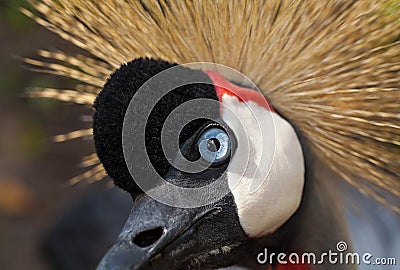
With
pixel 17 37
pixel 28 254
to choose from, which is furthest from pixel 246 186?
pixel 17 37

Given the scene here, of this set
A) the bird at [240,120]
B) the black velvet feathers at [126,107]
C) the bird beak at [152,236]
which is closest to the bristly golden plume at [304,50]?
the bird at [240,120]

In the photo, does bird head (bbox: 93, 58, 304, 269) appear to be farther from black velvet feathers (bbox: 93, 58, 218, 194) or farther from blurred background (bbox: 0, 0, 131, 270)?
blurred background (bbox: 0, 0, 131, 270)

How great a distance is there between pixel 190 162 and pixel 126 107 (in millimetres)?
161

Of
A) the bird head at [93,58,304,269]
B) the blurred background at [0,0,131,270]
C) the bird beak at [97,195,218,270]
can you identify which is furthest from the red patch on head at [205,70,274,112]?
the blurred background at [0,0,131,270]

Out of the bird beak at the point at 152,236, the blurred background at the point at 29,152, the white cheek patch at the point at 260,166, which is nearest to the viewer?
the bird beak at the point at 152,236

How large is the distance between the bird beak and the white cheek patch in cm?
8

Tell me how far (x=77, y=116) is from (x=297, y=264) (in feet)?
7.51

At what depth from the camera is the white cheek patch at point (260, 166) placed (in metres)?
1.35

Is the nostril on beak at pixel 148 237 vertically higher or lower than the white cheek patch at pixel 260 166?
lower

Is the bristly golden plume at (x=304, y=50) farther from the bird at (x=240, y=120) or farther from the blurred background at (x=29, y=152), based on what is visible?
the blurred background at (x=29, y=152)

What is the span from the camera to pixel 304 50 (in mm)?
1408

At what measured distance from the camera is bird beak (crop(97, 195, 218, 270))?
4.02 feet

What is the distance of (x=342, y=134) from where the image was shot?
1.42 meters

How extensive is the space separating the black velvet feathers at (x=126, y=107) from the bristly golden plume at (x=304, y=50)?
162 mm
